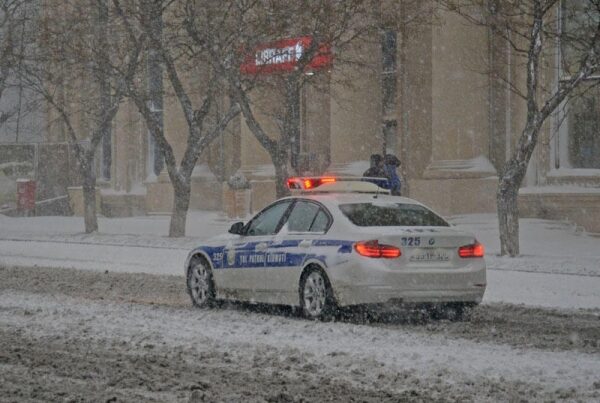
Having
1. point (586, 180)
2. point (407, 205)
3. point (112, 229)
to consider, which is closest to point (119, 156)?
point (112, 229)

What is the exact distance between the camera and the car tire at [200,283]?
1402 cm

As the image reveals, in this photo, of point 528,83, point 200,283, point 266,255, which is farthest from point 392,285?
point 528,83

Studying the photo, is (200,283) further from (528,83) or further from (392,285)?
(528,83)

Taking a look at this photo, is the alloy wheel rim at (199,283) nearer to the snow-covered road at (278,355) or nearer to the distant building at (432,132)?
the snow-covered road at (278,355)

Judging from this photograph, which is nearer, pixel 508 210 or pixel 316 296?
pixel 316 296

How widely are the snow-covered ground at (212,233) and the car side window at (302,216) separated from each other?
11.1ft

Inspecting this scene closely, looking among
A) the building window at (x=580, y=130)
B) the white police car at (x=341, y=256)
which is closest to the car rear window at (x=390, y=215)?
the white police car at (x=341, y=256)

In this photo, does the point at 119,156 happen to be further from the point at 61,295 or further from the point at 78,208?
the point at 61,295

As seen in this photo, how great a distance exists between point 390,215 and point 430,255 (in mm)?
830

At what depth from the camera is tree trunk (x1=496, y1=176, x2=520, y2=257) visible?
21.5 metres

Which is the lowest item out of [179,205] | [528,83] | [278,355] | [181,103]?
[278,355]

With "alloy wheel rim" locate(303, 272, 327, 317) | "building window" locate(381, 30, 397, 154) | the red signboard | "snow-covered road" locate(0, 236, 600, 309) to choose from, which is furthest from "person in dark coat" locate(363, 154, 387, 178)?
"building window" locate(381, 30, 397, 154)

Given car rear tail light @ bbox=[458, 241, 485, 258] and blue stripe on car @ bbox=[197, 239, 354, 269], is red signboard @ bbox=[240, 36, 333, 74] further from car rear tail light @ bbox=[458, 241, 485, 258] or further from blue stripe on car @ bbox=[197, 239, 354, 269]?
car rear tail light @ bbox=[458, 241, 485, 258]

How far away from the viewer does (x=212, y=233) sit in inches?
1292
